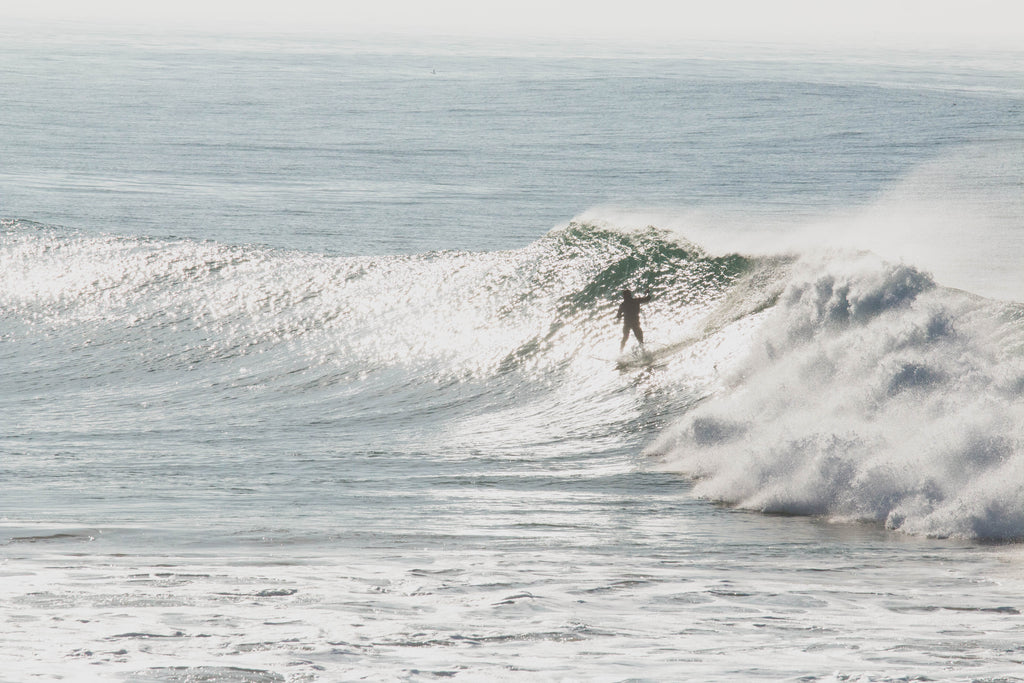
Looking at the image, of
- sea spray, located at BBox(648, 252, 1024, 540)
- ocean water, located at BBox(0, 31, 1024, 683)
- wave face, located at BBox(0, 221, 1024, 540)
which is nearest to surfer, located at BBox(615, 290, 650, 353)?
ocean water, located at BBox(0, 31, 1024, 683)

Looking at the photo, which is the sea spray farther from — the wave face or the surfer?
the surfer

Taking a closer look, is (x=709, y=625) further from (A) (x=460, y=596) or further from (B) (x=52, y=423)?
(B) (x=52, y=423)

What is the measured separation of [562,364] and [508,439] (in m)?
3.33

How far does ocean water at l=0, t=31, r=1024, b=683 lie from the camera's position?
6.68m

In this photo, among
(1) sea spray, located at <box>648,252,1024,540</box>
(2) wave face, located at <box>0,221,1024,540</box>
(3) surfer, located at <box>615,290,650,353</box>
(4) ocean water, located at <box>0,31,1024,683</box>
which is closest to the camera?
(4) ocean water, located at <box>0,31,1024,683</box>

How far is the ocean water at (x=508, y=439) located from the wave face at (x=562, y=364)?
5 cm

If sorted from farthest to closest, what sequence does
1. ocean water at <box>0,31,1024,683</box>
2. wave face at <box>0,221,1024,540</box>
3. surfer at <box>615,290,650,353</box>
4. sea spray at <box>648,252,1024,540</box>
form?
1. surfer at <box>615,290,650,353</box>
2. wave face at <box>0,221,1024,540</box>
3. sea spray at <box>648,252,1024,540</box>
4. ocean water at <box>0,31,1024,683</box>

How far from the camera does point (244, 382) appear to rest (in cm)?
1752

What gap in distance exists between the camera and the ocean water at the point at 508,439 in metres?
6.68

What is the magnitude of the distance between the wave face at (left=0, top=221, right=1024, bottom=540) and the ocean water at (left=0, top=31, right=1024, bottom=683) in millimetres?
54

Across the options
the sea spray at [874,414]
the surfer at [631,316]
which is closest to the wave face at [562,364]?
the sea spray at [874,414]

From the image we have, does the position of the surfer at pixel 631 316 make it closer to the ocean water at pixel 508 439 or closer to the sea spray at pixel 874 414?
the ocean water at pixel 508 439

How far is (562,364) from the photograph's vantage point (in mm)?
16547

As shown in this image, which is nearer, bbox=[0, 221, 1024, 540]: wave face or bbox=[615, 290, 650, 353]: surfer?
bbox=[0, 221, 1024, 540]: wave face
